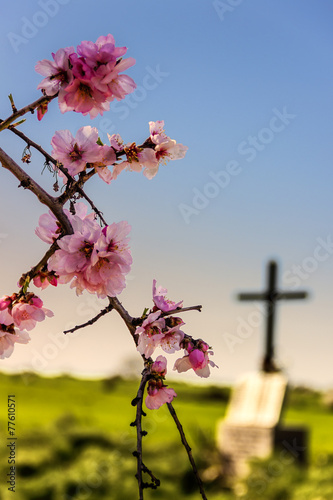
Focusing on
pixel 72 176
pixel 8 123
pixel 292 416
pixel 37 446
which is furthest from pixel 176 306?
pixel 292 416

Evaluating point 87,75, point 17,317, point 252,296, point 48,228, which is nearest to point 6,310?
point 17,317

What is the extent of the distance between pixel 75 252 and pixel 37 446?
7.31 meters

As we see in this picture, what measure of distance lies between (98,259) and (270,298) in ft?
24.1

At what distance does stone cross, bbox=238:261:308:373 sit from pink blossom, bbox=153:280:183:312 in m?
7.08

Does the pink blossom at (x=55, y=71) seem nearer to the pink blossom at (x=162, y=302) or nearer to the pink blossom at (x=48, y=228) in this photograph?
the pink blossom at (x=48, y=228)

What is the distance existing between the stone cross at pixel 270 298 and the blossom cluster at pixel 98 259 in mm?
7145

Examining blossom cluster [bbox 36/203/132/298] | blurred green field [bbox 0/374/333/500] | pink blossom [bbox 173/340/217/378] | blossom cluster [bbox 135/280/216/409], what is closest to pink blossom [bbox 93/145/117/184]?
blossom cluster [bbox 36/203/132/298]

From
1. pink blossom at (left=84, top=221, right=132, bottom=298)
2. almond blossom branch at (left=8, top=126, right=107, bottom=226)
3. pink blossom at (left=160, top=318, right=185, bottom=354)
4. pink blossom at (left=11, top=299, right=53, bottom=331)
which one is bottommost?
pink blossom at (left=160, top=318, right=185, bottom=354)

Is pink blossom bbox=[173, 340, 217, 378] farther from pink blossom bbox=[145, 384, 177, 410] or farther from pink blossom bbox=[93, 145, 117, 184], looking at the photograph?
pink blossom bbox=[93, 145, 117, 184]

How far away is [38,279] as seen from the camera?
121 centimetres

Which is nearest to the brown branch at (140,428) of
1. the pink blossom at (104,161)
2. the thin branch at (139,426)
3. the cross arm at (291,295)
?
the thin branch at (139,426)

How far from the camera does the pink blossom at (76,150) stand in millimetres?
1241

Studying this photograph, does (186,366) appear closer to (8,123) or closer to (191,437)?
(8,123)

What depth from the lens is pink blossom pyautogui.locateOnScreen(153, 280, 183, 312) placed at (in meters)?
1.11
